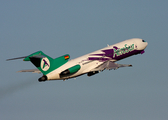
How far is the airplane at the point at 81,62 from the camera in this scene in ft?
182

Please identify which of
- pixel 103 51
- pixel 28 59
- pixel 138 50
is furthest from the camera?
pixel 138 50

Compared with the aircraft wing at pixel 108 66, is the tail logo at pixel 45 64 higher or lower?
higher

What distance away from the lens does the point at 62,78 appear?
187 ft

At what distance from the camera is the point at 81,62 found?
5866cm

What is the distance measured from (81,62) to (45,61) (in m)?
6.00

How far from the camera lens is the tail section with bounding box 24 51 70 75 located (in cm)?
5472

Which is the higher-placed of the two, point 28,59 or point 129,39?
point 129,39

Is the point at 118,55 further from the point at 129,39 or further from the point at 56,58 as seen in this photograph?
the point at 56,58

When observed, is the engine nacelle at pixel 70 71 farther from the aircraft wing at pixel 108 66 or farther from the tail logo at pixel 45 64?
the aircraft wing at pixel 108 66

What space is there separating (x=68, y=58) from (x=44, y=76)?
4481 millimetres

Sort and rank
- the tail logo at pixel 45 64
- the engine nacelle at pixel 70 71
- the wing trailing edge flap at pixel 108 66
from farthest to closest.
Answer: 1. the wing trailing edge flap at pixel 108 66
2. the engine nacelle at pixel 70 71
3. the tail logo at pixel 45 64

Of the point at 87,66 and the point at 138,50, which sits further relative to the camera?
the point at 138,50

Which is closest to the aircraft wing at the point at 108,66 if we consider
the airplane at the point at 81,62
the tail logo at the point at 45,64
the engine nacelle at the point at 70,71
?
the airplane at the point at 81,62

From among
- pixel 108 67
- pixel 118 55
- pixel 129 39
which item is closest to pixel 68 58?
pixel 108 67
